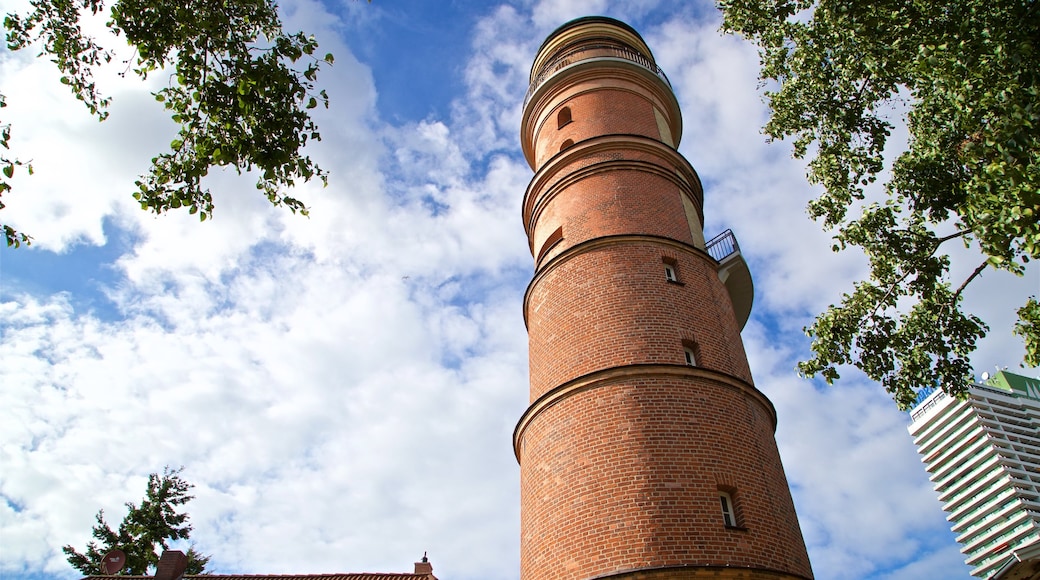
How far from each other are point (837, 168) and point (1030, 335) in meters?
3.60

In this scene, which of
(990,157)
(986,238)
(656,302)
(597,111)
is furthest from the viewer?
(597,111)

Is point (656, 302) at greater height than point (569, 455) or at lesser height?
greater

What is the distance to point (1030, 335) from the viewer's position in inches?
312

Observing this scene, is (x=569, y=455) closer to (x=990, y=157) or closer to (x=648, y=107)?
(x=990, y=157)

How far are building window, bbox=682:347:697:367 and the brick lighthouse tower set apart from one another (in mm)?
37

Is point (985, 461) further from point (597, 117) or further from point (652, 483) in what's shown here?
point (652, 483)

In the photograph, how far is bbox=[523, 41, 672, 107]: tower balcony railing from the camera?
58.9 feet

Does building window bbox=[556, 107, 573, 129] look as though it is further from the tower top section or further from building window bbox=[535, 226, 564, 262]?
building window bbox=[535, 226, 564, 262]

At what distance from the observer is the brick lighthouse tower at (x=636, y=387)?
29.4ft

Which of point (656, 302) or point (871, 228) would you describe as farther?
point (656, 302)

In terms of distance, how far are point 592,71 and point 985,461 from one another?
6416 centimetres

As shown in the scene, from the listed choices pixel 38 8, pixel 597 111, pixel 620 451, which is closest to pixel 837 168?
pixel 620 451

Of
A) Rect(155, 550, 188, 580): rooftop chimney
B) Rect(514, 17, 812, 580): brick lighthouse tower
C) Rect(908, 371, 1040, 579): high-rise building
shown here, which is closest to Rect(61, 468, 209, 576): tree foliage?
Rect(155, 550, 188, 580): rooftop chimney

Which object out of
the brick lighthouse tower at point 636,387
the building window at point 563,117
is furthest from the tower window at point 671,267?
the building window at point 563,117
